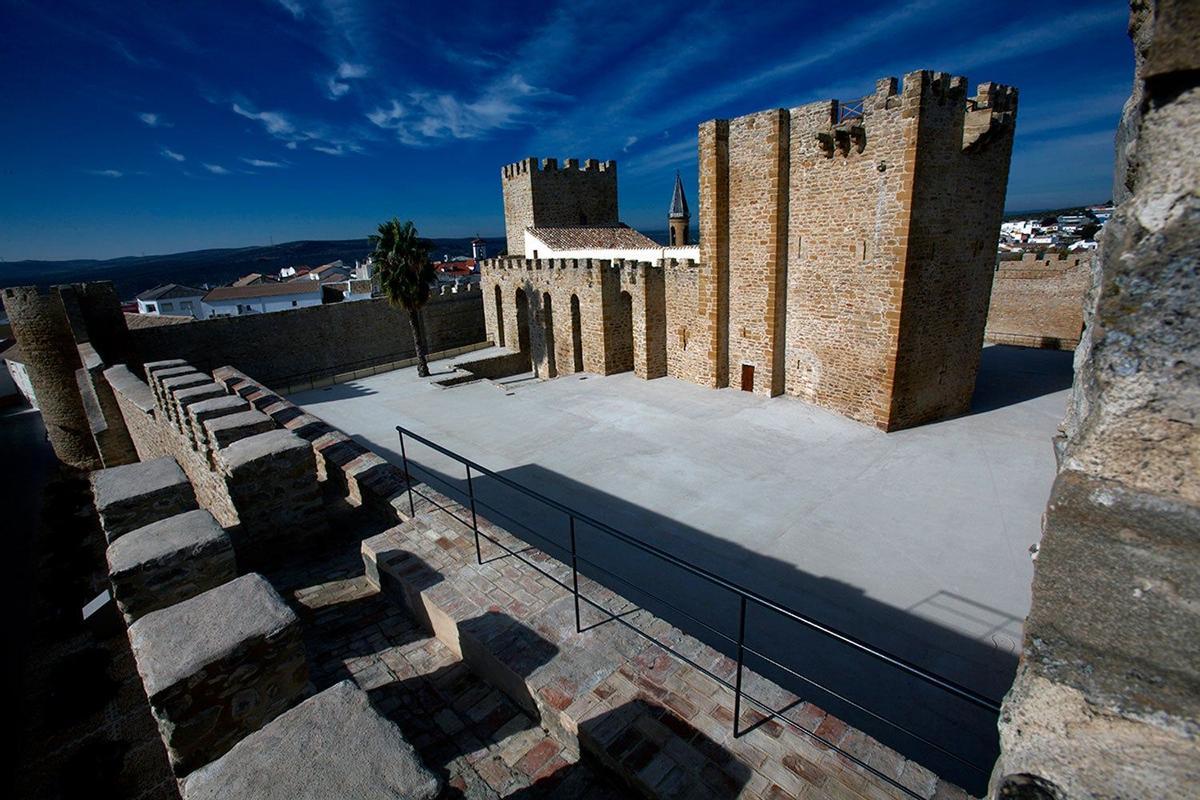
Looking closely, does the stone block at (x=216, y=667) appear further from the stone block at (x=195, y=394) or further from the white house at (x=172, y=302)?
the white house at (x=172, y=302)

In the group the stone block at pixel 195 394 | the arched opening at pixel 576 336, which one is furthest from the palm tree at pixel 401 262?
the stone block at pixel 195 394

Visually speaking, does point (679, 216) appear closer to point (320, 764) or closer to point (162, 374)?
point (162, 374)

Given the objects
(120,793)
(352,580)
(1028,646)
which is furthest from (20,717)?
(1028,646)

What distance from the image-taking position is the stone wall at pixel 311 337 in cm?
1781

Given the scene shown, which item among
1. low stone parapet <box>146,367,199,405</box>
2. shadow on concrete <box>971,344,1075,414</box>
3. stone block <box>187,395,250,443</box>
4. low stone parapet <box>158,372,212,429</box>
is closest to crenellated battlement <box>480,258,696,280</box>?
shadow on concrete <box>971,344,1075,414</box>

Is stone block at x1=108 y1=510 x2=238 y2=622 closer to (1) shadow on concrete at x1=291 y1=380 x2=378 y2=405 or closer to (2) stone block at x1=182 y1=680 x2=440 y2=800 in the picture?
(2) stone block at x1=182 y1=680 x2=440 y2=800

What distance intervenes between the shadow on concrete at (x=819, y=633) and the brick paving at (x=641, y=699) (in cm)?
46

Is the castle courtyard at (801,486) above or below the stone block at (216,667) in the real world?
below

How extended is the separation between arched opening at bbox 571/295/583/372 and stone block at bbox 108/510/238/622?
632 inches

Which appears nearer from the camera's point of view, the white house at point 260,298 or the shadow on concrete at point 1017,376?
the shadow on concrete at point 1017,376

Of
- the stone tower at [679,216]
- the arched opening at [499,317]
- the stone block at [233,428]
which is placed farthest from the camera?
the stone tower at [679,216]

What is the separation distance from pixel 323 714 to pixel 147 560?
7.85ft

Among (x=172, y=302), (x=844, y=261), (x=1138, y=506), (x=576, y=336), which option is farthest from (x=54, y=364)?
(x=172, y=302)

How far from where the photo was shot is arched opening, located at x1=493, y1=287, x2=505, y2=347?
23375 mm
